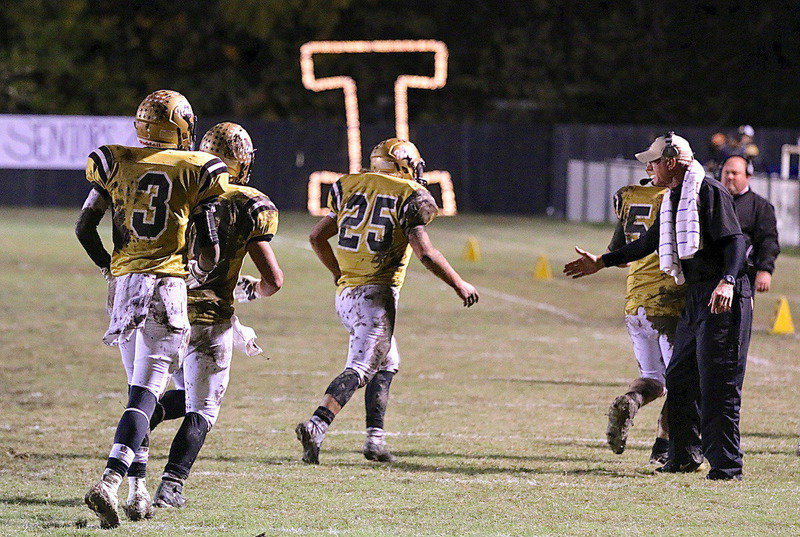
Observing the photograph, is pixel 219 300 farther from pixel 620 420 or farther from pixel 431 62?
pixel 431 62

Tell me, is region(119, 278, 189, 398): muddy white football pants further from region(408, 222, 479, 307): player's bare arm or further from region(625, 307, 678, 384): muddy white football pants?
region(625, 307, 678, 384): muddy white football pants

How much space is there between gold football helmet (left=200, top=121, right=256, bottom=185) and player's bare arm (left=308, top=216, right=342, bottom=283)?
4.26 ft

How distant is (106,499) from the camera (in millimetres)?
6328

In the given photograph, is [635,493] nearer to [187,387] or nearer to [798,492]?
[798,492]

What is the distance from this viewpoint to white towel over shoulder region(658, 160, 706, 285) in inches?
309

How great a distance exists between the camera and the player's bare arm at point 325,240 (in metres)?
8.77

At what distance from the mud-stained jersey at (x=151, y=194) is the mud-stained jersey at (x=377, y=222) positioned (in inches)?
73.1

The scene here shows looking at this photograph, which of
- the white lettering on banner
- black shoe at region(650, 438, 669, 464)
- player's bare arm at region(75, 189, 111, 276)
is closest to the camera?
player's bare arm at region(75, 189, 111, 276)

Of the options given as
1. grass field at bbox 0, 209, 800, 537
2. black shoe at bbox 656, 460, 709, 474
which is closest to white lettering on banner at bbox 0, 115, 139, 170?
grass field at bbox 0, 209, 800, 537

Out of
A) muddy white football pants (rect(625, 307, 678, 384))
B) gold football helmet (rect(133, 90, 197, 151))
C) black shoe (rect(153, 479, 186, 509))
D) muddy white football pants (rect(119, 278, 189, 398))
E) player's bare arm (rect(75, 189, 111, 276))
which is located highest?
gold football helmet (rect(133, 90, 197, 151))

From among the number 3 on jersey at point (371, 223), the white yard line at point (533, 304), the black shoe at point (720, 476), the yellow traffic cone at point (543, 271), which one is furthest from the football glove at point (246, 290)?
the yellow traffic cone at point (543, 271)

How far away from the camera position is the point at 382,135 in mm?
39125

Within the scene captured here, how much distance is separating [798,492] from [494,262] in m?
16.3

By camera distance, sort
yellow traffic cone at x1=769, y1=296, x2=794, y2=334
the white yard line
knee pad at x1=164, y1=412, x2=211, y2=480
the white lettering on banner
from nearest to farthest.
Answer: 1. knee pad at x1=164, y1=412, x2=211, y2=480
2. yellow traffic cone at x1=769, y1=296, x2=794, y2=334
3. the white yard line
4. the white lettering on banner
